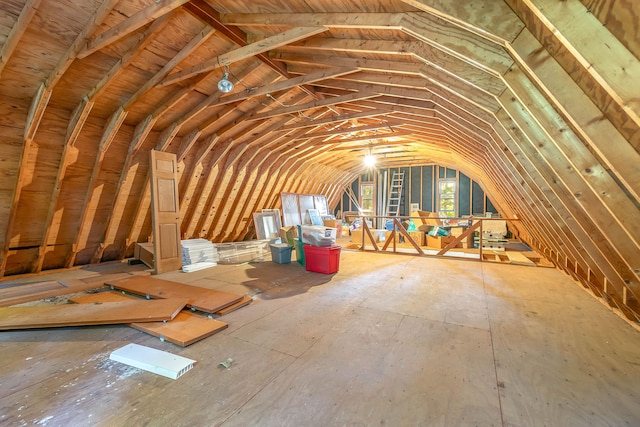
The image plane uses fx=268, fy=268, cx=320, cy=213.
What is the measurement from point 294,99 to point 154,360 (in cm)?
447

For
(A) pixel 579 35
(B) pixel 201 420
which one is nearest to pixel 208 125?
(B) pixel 201 420

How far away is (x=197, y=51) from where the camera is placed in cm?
328

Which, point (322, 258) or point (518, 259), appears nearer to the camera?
point (322, 258)

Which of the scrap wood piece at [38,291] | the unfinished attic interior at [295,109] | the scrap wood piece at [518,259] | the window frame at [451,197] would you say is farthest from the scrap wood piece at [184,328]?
the window frame at [451,197]

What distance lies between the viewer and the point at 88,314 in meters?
2.64

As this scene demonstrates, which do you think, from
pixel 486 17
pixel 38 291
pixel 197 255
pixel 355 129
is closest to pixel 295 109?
pixel 355 129

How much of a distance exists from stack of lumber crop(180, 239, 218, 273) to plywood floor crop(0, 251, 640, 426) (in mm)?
2259

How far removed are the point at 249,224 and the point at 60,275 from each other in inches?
171

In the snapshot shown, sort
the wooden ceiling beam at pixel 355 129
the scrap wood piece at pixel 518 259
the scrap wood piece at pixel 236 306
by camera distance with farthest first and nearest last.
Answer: the wooden ceiling beam at pixel 355 129
the scrap wood piece at pixel 518 259
the scrap wood piece at pixel 236 306

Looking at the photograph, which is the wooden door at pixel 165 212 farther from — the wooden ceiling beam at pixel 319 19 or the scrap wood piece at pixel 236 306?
the wooden ceiling beam at pixel 319 19

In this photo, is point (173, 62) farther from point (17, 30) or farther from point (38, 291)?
point (38, 291)

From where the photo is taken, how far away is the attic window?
1095 centimetres

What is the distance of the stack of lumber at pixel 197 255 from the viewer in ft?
16.0

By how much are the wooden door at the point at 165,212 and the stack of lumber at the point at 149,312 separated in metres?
1.21
